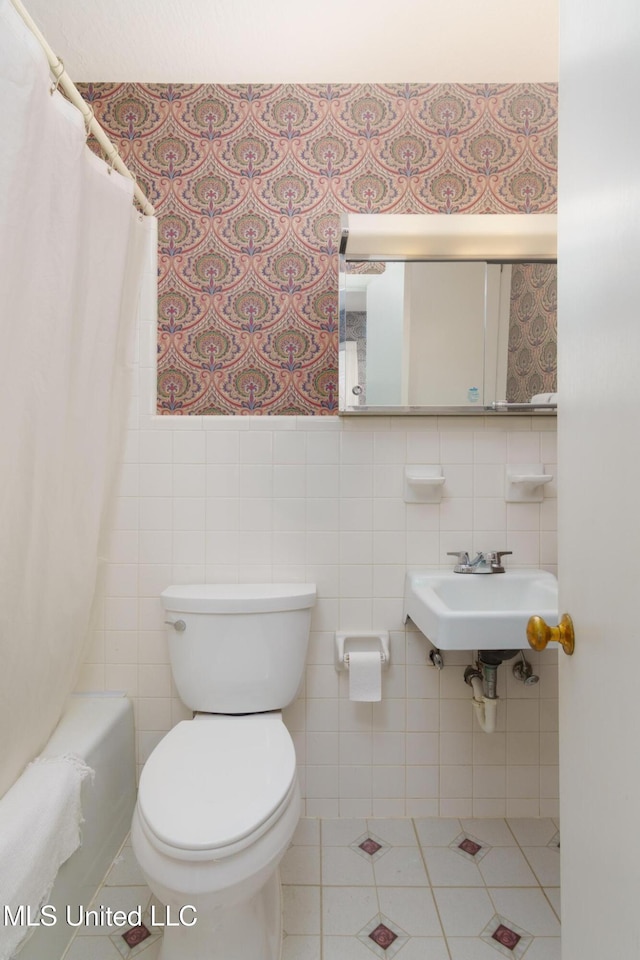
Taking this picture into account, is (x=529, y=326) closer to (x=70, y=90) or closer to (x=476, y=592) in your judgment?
(x=476, y=592)

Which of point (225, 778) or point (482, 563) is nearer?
point (225, 778)

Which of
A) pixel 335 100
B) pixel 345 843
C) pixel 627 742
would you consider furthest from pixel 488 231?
pixel 345 843

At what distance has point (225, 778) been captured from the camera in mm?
1283

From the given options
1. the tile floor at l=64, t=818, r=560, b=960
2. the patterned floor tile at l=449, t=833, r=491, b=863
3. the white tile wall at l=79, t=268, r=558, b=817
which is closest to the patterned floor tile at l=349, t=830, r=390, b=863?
the tile floor at l=64, t=818, r=560, b=960

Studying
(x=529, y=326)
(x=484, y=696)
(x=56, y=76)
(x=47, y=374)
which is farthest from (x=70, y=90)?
(x=484, y=696)

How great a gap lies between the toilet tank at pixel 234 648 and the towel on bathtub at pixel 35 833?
35cm

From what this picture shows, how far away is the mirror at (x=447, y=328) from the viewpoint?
5.80 ft

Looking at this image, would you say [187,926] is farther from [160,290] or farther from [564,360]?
[160,290]

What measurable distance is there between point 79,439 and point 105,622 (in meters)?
0.71

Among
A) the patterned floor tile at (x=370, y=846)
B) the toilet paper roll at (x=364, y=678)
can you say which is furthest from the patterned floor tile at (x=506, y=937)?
the toilet paper roll at (x=364, y=678)

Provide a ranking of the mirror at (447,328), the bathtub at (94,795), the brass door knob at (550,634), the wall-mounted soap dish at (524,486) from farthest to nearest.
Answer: the wall-mounted soap dish at (524,486), the mirror at (447,328), the bathtub at (94,795), the brass door knob at (550,634)

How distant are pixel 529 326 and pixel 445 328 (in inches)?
10.2

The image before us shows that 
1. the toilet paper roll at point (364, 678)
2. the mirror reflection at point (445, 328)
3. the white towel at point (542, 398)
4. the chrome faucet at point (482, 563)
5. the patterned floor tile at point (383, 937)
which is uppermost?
the mirror reflection at point (445, 328)

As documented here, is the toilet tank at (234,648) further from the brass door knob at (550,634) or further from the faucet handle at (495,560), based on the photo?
the brass door knob at (550,634)
